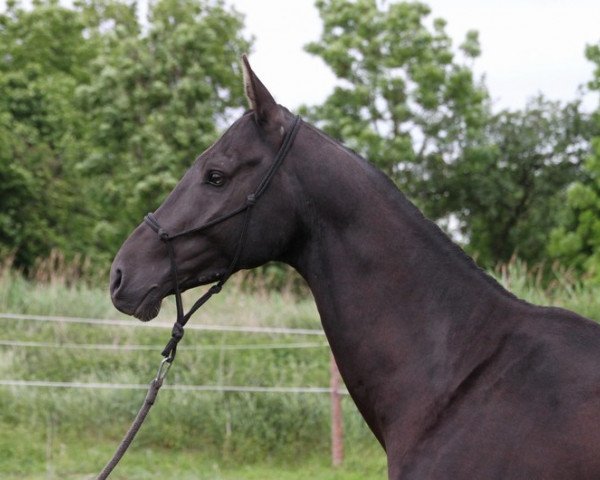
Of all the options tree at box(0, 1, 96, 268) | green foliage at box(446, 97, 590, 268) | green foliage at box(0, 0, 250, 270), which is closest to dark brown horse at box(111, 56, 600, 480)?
tree at box(0, 1, 96, 268)

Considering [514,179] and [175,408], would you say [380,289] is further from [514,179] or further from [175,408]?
[514,179]

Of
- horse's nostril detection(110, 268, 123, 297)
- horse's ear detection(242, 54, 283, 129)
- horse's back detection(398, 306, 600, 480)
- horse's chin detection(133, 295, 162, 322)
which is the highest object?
horse's ear detection(242, 54, 283, 129)

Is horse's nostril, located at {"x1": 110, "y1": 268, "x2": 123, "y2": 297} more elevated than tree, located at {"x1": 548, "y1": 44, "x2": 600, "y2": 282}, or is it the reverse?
tree, located at {"x1": 548, "y1": 44, "x2": 600, "y2": 282}

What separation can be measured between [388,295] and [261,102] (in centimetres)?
68

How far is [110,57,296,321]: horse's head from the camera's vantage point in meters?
2.98

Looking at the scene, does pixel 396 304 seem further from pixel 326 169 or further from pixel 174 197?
pixel 174 197

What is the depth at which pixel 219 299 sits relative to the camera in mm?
12469

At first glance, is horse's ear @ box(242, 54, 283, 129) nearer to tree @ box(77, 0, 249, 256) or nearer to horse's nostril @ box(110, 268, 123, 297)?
horse's nostril @ box(110, 268, 123, 297)

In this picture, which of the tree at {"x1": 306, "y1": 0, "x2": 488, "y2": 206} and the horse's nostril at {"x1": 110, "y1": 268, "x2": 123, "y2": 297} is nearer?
the horse's nostril at {"x1": 110, "y1": 268, "x2": 123, "y2": 297}

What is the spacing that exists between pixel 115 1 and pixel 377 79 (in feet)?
44.9

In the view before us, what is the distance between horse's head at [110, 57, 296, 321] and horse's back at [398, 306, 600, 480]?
74 centimetres

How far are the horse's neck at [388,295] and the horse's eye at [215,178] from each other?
0.81ft

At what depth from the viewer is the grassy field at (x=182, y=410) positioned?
29.1ft

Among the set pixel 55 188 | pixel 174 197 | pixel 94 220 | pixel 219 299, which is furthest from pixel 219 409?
pixel 94 220
